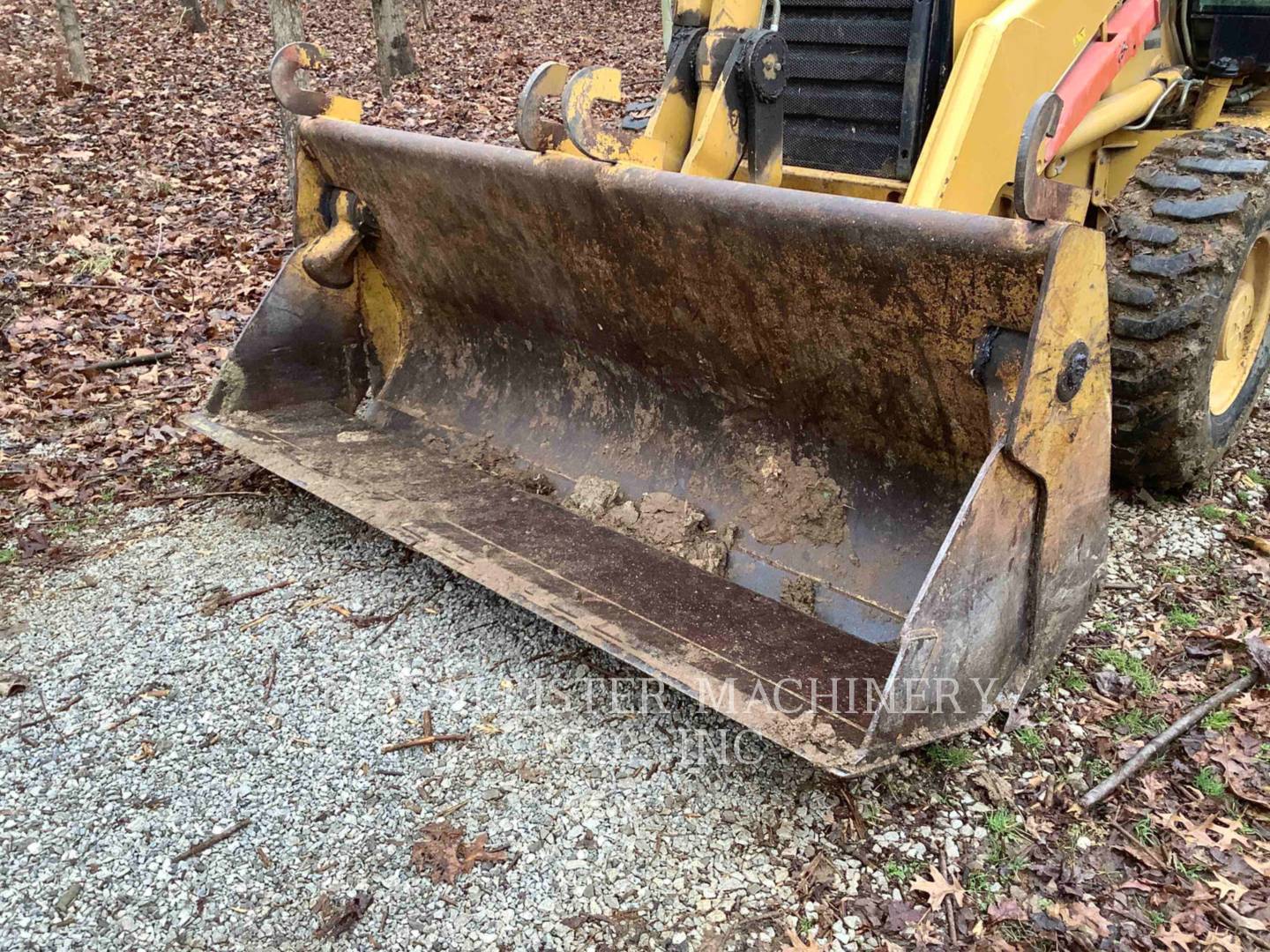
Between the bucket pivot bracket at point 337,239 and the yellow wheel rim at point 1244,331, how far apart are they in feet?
11.5

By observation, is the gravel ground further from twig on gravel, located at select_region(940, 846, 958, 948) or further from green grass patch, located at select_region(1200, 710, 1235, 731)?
green grass patch, located at select_region(1200, 710, 1235, 731)

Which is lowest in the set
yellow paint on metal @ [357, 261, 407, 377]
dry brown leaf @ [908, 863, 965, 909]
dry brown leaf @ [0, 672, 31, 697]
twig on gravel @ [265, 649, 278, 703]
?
dry brown leaf @ [0, 672, 31, 697]

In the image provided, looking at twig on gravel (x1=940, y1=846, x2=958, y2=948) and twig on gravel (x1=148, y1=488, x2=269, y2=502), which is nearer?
twig on gravel (x1=940, y1=846, x2=958, y2=948)

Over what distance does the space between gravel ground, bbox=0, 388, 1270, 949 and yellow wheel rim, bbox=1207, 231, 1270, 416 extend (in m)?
0.81

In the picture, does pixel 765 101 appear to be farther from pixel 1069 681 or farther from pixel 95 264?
pixel 95 264

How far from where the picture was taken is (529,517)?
363 cm

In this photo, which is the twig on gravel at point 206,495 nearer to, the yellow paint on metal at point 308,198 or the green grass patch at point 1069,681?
the yellow paint on metal at point 308,198

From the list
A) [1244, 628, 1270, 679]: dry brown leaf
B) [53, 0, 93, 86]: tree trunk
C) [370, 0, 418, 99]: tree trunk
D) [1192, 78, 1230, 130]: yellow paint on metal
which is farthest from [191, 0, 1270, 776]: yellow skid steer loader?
[53, 0, 93, 86]: tree trunk

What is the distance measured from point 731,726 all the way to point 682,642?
353 mm

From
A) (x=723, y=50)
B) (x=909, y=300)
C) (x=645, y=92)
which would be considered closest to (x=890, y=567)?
(x=909, y=300)

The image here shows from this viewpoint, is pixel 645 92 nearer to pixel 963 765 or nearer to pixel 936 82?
pixel 936 82

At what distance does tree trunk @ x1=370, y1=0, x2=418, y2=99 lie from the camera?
38.1 ft

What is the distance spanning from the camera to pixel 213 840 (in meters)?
2.64

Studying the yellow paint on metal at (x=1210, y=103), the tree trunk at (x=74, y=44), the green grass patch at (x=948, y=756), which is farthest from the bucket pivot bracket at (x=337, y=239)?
the tree trunk at (x=74, y=44)
